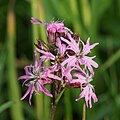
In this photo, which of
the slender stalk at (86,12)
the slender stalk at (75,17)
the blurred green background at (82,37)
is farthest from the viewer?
the slender stalk at (86,12)

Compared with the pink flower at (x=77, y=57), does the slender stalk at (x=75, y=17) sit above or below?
above

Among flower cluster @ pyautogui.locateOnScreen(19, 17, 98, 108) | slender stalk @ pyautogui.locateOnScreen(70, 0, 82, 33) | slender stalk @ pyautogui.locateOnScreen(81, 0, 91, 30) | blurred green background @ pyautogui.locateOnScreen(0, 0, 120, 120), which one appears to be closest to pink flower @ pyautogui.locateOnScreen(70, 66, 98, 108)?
flower cluster @ pyautogui.locateOnScreen(19, 17, 98, 108)

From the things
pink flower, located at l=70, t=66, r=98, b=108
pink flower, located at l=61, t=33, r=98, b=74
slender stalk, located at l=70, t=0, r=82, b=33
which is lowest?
pink flower, located at l=70, t=66, r=98, b=108

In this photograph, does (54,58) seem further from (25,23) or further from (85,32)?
(25,23)

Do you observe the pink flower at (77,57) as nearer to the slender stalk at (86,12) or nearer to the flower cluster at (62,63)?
the flower cluster at (62,63)

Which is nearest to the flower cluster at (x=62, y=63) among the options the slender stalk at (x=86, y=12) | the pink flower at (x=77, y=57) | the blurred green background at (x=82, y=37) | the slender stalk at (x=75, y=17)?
the pink flower at (x=77, y=57)

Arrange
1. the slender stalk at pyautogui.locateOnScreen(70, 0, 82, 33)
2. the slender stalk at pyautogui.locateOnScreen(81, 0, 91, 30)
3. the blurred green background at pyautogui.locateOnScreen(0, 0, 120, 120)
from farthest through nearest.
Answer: the slender stalk at pyautogui.locateOnScreen(81, 0, 91, 30) < the slender stalk at pyautogui.locateOnScreen(70, 0, 82, 33) < the blurred green background at pyautogui.locateOnScreen(0, 0, 120, 120)

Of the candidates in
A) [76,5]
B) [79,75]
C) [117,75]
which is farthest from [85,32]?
[79,75]

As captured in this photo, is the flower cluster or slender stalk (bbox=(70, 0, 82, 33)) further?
slender stalk (bbox=(70, 0, 82, 33))

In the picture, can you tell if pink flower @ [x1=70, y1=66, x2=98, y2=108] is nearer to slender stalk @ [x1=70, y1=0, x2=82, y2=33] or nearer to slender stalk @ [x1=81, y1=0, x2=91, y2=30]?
slender stalk @ [x1=70, y1=0, x2=82, y2=33]
